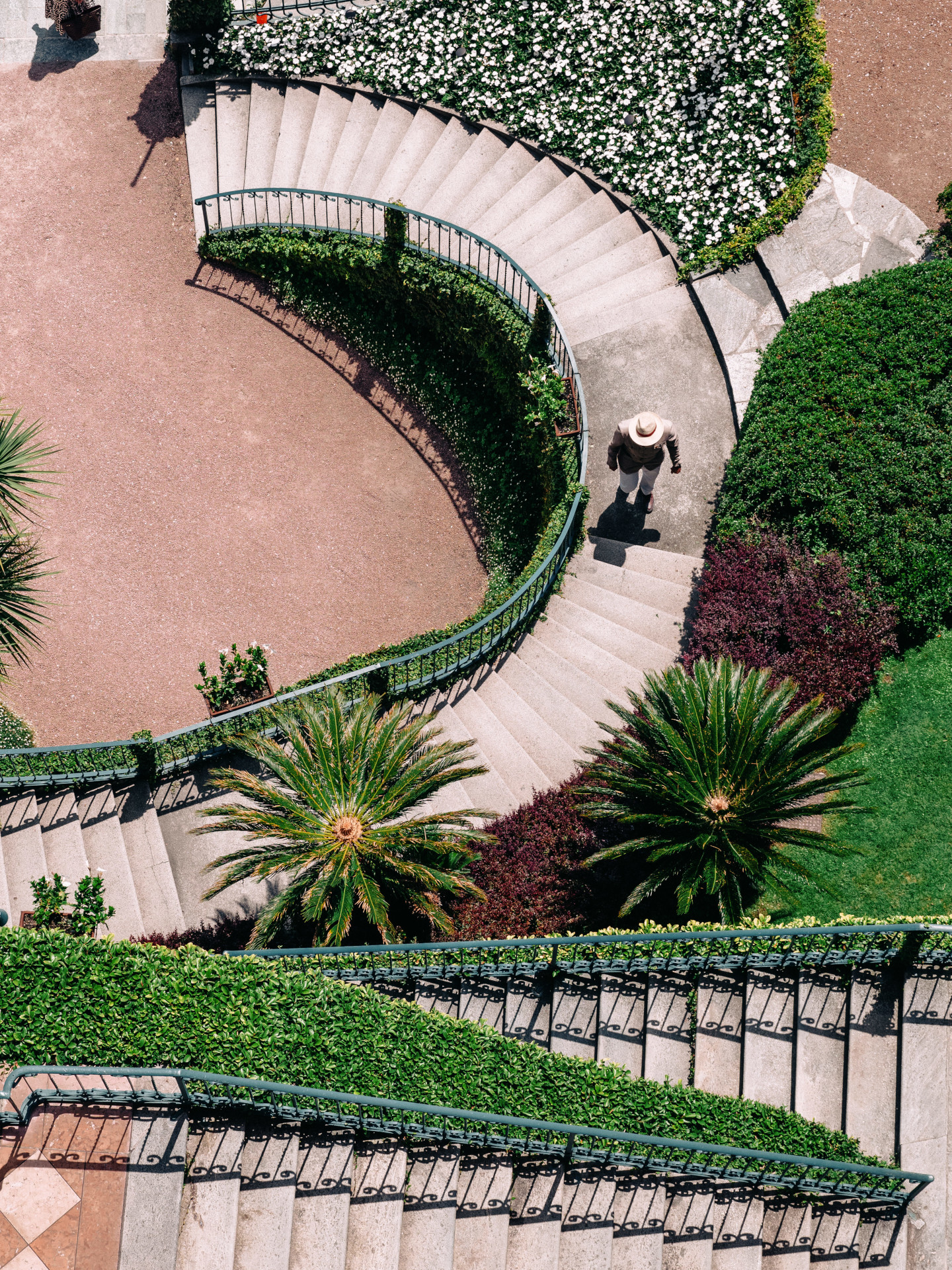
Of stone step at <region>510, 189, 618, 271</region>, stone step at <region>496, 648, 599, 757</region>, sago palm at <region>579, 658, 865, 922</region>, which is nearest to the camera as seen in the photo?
sago palm at <region>579, 658, 865, 922</region>

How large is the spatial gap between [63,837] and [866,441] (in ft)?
35.9

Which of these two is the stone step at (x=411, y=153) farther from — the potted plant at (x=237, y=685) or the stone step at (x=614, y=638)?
the potted plant at (x=237, y=685)

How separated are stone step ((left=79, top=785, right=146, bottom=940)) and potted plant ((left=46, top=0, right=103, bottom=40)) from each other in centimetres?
1394

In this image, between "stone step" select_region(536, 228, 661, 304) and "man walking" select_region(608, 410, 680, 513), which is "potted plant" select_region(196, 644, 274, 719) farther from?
"stone step" select_region(536, 228, 661, 304)

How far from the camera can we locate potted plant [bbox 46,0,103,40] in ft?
63.5

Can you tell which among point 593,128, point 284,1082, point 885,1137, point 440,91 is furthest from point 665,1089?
point 440,91

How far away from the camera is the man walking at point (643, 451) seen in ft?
44.4

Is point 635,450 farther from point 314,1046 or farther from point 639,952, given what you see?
point 314,1046

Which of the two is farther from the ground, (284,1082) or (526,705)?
(526,705)

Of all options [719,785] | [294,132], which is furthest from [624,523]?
[294,132]

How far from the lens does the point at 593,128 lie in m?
17.4

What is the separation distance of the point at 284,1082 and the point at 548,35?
52.5 feet

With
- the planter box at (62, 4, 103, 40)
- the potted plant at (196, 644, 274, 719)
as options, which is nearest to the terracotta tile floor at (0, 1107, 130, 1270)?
the potted plant at (196, 644, 274, 719)

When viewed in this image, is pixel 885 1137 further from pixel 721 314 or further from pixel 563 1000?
pixel 721 314
